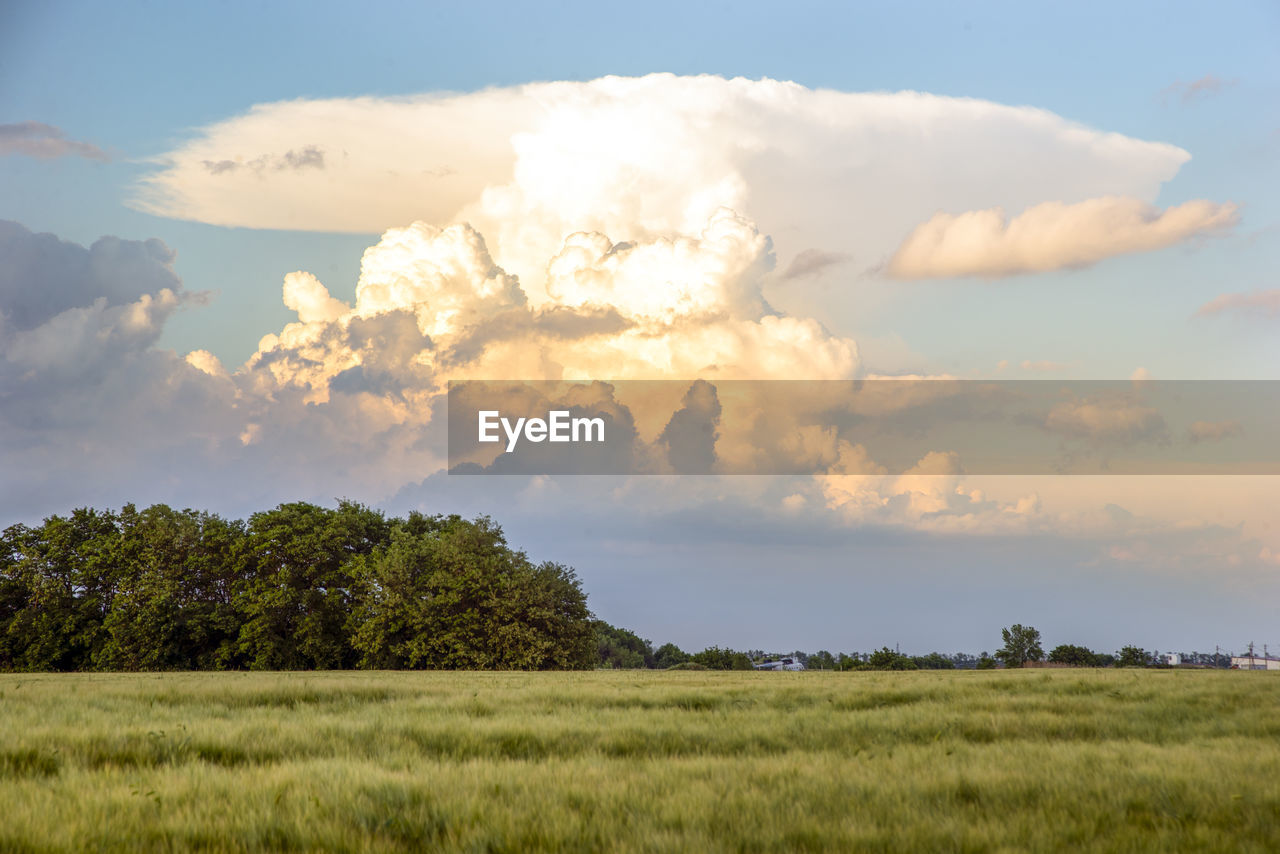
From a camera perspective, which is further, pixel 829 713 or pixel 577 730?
pixel 829 713

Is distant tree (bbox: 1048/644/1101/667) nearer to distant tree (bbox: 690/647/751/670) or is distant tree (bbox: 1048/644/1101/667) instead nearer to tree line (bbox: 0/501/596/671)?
distant tree (bbox: 690/647/751/670)

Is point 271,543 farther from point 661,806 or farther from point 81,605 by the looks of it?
point 661,806

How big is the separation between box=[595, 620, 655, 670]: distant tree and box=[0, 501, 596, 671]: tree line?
29740 millimetres

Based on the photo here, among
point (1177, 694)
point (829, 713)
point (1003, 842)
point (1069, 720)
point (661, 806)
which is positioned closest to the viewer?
point (1003, 842)

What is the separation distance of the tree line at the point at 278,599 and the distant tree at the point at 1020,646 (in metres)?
35.5

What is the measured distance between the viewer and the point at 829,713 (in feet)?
50.7

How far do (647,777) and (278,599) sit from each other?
54744 mm

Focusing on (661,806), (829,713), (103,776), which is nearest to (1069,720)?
(829,713)

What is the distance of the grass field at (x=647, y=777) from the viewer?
7.36 meters

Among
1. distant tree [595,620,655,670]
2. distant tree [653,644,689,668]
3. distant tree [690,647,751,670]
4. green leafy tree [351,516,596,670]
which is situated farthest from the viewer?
distant tree [653,644,689,668]

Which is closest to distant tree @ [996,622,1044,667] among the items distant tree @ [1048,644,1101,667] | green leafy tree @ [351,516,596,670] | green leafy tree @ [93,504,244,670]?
distant tree @ [1048,644,1101,667]

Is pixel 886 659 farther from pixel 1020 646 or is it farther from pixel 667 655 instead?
pixel 667 655

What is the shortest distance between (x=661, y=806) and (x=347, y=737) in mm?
6454

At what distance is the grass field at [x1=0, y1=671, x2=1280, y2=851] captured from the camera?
736 cm
